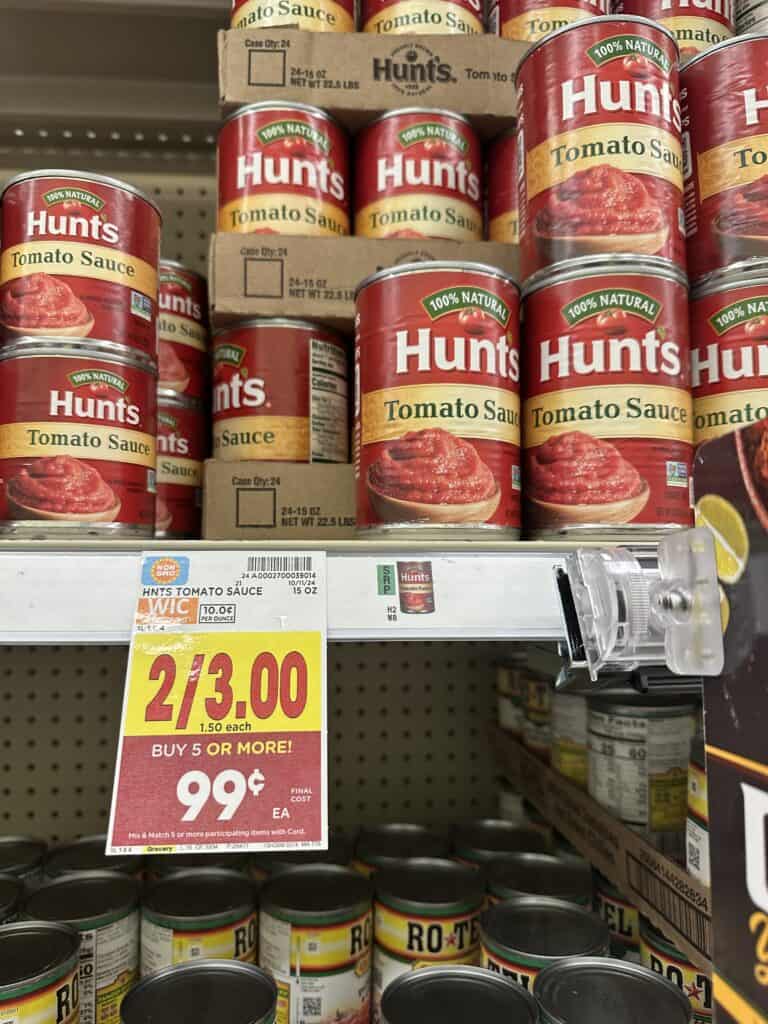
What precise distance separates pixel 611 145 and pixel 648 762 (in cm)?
80

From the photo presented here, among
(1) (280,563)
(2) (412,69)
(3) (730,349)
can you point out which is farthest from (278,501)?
(2) (412,69)

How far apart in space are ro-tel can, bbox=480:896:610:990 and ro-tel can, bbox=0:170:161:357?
85 centimetres

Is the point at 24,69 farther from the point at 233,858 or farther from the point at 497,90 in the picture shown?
the point at 233,858

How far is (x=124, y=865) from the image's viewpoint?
117 cm

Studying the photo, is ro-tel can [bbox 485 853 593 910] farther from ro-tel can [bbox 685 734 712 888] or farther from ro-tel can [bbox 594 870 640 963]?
ro-tel can [bbox 685 734 712 888]

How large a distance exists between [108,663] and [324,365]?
83 cm

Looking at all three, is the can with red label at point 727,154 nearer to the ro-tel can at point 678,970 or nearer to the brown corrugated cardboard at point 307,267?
the brown corrugated cardboard at point 307,267

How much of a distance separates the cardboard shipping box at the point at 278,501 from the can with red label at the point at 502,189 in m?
0.51

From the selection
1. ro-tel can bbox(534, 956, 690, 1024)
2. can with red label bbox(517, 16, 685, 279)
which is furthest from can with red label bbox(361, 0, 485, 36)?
ro-tel can bbox(534, 956, 690, 1024)

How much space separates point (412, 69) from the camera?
4.16 ft

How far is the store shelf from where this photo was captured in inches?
33.0

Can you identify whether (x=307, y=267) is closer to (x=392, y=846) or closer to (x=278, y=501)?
(x=278, y=501)

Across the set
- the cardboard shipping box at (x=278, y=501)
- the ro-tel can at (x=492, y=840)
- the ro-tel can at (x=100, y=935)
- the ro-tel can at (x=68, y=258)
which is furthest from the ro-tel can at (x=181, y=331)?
the ro-tel can at (x=492, y=840)

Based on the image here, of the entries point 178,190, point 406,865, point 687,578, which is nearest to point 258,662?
point 687,578
